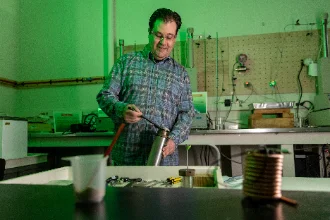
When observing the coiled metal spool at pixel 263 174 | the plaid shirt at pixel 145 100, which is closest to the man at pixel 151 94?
the plaid shirt at pixel 145 100

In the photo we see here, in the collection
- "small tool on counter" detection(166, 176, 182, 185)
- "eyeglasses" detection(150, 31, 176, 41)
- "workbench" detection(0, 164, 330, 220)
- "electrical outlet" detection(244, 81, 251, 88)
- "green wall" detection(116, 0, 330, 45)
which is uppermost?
"green wall" detection(116, 0, 330, 45)

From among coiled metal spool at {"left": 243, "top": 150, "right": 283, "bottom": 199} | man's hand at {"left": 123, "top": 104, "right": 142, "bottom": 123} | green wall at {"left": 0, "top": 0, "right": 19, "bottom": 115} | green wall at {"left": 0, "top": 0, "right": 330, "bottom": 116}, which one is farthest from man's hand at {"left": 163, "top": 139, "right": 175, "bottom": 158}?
green wall at {"left": 0, "top": 0, "right": 19, "bottom": 115}

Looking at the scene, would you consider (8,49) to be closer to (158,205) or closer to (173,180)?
(173,180)

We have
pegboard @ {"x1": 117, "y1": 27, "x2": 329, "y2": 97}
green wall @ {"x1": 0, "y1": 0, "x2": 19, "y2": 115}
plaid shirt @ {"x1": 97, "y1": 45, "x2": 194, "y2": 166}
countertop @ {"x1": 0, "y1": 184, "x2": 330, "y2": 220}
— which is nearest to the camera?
countertop @ {"x1": 0, "y1": 184, "x2": 330, "y2": 220}

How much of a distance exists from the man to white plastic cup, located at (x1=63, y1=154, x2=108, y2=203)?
0.90 meters

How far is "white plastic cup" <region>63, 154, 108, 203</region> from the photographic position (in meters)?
0.52

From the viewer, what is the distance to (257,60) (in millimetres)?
3246

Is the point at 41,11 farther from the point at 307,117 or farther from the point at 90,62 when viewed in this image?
the point at 307,117

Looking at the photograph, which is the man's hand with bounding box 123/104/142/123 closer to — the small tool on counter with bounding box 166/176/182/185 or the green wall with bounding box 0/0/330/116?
the small tool on counter with bounding box 166/176/182/185

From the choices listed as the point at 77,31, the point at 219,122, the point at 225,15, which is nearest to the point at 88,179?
the point at 219,122

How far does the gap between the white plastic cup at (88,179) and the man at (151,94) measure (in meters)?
0.90

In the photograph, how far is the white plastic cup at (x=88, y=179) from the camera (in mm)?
521

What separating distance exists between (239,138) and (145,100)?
1274 millimetres

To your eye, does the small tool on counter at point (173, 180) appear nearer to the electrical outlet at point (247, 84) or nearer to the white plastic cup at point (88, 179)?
the white plastic cup at point (88, 179)
